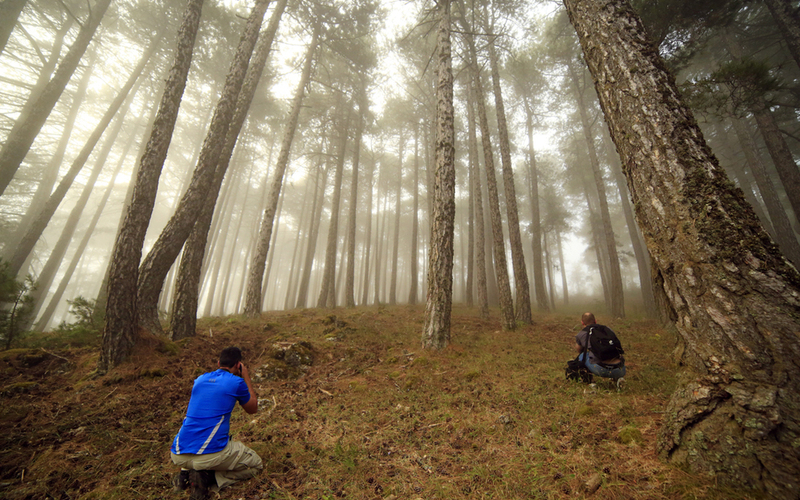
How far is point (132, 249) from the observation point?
5129 mm

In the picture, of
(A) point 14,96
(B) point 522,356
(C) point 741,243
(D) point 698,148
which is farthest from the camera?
(A) point 14,96

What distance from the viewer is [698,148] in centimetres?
262

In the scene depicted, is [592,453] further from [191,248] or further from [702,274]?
[191,248]

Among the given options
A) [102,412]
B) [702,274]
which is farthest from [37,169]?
[702,274]

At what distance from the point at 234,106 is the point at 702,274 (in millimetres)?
9106

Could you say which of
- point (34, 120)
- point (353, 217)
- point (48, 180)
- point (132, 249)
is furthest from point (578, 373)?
point (48, 180)

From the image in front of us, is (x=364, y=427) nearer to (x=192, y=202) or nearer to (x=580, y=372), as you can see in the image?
(x=580, y=372)

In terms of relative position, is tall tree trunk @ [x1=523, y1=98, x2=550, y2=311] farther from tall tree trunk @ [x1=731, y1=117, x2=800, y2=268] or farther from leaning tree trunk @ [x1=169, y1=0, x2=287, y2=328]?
leaning tree trunk @ [x1=169, y1=0, x2=287, y2=328]

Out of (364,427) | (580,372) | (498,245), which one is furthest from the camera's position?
(498,245)

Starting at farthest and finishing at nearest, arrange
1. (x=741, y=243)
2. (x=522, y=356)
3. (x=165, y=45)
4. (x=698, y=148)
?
(x=165, y=45)
(x=522, y=356)
(x=698, y=148)
(x=741, y=243)

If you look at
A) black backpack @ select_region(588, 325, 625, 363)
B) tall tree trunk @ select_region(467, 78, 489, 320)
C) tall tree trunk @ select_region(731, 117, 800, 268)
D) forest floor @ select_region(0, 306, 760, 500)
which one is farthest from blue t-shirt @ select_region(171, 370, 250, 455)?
tall tree trunk @ select_region(731, 117, 800, 268)

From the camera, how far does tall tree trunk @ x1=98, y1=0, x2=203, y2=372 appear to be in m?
4.93

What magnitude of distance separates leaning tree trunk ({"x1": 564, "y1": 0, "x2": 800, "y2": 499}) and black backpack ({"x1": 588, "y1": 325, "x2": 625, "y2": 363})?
83.6 inches

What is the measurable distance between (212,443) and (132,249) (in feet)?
14.4
